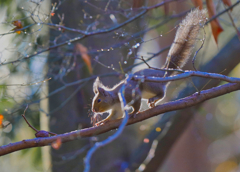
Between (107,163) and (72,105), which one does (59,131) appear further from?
(107,163)

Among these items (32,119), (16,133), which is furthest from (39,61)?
(16,133)

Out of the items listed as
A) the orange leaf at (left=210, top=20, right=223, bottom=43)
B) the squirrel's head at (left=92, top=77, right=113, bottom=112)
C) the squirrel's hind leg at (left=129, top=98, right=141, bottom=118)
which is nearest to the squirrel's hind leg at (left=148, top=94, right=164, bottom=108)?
the squirrel's hind leg at (left=129, top=98, right=141, bottom=118)

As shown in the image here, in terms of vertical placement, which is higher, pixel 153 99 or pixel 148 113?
pixel 153 99

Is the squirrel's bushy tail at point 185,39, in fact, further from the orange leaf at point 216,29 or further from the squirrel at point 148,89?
the orange leaf at point 216,29

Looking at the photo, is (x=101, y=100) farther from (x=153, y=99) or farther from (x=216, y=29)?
(x=216, y=29)

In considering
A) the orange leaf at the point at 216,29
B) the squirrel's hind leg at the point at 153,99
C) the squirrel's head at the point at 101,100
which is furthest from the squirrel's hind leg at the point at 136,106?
the orange leaf at the point at 216,29

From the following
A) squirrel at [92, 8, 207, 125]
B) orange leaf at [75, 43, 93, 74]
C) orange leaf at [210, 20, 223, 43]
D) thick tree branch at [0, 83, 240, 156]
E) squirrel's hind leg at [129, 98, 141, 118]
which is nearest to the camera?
thick tree branch at [0, 83, 240, 156]

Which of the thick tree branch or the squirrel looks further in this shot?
the squirrel

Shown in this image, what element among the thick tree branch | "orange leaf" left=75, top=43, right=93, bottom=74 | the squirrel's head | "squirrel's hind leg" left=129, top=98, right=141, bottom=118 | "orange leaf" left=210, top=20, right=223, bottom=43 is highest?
"orange leaf" left=75, top=43, right=93, bottom=74

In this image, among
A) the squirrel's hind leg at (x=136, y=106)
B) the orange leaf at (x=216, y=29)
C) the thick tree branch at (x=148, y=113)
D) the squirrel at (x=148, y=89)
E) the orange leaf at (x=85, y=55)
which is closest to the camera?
the thick tree branch at (x=148, y=113)

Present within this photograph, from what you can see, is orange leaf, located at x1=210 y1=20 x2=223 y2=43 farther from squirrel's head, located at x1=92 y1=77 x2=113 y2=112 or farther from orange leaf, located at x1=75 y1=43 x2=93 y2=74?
orange leaf, located at x1=75 y1=43 x2=93 y2=74

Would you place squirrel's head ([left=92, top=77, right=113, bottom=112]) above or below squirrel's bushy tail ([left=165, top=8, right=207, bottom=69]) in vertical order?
below

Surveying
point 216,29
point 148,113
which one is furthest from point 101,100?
point 216,29

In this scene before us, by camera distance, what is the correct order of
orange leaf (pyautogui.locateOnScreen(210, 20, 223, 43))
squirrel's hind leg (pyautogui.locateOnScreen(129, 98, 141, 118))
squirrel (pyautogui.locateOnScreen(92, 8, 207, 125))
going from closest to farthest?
orange leaf (pyautogui.locateOnScreen(210, 20, 223, 43)), squirrel's hind leg (pyautogui.locateOnScreen(129, 98, 141, 118)), squirrel (pyautogui.locateOnScreen(92, 8, 207, 125))
